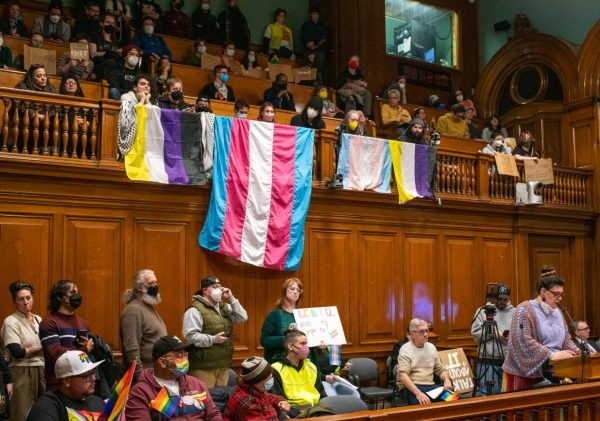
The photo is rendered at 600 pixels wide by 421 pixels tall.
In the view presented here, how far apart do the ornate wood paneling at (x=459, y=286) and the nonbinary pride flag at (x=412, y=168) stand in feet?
3.21

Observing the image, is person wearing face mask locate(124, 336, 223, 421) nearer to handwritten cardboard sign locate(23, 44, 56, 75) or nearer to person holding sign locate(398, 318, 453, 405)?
person holding sign locate(398, 318, 453, 405)

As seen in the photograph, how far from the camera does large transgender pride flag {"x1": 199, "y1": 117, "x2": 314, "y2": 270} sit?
825 centimetres

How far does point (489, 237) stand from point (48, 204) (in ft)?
20.6

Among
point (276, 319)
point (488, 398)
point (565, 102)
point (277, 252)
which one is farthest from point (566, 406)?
point (565, 102)

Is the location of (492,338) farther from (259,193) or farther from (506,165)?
(506,165)

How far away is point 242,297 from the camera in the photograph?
855 cm

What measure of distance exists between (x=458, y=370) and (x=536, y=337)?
8.45 ft

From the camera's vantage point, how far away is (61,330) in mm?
5492

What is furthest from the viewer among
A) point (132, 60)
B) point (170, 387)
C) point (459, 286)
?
point (459, 286)

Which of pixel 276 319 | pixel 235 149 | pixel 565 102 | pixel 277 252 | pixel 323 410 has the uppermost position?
pixel 565 102

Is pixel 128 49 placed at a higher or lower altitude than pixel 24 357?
higher

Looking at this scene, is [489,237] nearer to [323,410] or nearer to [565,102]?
[565,102]

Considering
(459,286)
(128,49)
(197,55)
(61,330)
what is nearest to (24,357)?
(61,330)

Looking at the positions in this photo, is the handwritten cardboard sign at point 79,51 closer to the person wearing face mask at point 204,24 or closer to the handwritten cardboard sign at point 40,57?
the handwritten cardboard sign at point 40,57
